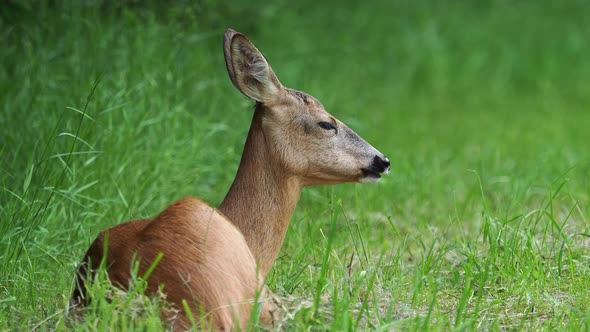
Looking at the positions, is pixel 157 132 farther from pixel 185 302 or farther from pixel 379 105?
pixel 379 105

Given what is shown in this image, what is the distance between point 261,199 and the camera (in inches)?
165

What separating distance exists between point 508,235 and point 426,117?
5.37 meters

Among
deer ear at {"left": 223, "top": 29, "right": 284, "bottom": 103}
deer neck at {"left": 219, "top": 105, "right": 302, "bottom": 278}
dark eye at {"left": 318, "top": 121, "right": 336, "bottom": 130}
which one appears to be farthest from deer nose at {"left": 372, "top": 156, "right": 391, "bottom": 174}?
deer ear at {"left": 223, "top": 29, "right": 284, "bottom": 103}

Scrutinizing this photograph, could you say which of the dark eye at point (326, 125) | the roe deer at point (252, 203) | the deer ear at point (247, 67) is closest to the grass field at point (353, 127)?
the roe deer at point (252, 203)

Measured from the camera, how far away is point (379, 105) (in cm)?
1056

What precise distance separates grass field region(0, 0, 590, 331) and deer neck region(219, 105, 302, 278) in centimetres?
19

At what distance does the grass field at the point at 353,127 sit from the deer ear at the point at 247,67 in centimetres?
54

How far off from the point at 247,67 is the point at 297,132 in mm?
311

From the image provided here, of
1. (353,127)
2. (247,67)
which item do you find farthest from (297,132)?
(353,127)

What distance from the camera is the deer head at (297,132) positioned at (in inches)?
169

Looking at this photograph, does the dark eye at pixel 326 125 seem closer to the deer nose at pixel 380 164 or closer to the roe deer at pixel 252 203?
the roe deer at pixel 252 203

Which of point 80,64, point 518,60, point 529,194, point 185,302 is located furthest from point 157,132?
point 518,60

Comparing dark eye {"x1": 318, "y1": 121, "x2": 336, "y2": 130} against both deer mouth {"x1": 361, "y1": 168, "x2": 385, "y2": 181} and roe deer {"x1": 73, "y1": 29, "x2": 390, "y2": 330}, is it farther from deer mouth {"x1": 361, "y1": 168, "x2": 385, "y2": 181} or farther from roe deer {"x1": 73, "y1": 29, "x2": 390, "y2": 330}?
deer mouth {"x1": 361, "y1": 168, "x2": 385, "y2": 181}

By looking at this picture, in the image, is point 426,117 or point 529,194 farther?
point 426,117
